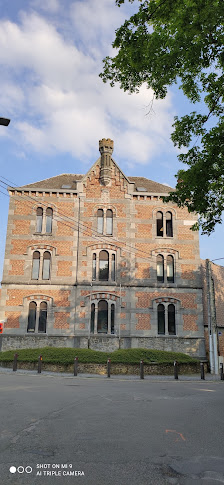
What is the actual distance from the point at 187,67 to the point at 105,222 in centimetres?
1782

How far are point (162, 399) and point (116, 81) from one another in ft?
32.6

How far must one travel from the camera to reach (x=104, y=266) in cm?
2798

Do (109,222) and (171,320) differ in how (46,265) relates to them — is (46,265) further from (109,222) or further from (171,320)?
(171,320)

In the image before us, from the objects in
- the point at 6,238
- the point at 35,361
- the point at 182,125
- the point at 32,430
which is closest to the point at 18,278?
the point at 6,238

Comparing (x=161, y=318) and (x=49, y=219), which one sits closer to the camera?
(x=161, y=318)

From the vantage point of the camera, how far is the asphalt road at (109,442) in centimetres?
457

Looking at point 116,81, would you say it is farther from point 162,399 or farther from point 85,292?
point 85,292

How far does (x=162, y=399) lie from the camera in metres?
11.2

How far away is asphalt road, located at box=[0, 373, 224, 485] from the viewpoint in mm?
4566

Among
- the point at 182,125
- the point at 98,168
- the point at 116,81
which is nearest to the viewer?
the point at 116,81

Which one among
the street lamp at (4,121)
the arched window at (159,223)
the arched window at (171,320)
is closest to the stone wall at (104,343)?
the arched window at (171,320)

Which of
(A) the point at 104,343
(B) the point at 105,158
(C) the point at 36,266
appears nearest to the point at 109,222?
(B) the point at 105,158

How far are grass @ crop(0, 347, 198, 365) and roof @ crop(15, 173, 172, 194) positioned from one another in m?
12.4

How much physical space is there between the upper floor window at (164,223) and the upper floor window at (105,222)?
3.65 metres
